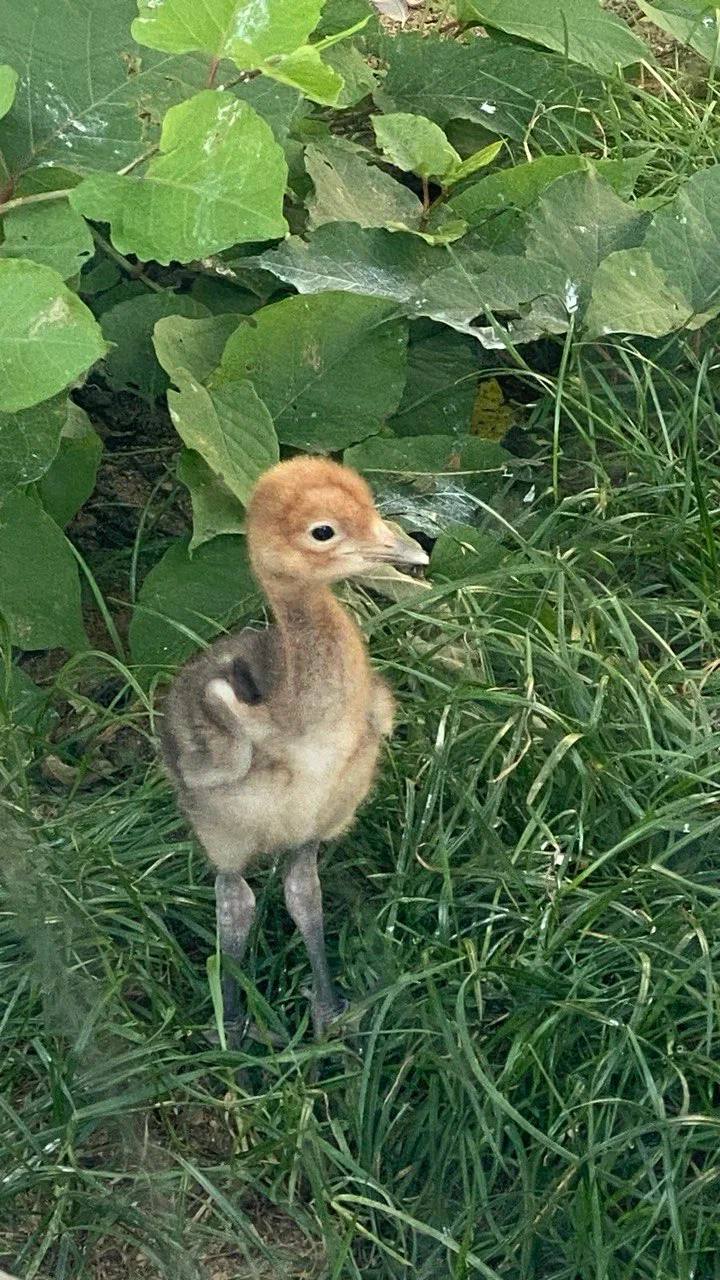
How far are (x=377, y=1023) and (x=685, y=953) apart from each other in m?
0.40

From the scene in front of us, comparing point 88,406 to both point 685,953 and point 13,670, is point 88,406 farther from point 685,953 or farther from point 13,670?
point 685,953

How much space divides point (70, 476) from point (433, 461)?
593 millimetres

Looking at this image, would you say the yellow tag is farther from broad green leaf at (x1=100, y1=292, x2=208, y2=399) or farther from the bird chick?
the bird chick

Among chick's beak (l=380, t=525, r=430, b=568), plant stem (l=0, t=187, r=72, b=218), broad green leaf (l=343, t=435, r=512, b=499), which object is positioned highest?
plant stem (l=0, t=187, r=72, b=218)

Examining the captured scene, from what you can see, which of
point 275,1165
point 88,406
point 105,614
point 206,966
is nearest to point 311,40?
point 88,406

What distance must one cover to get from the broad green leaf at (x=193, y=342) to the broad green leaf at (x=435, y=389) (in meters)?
0.33

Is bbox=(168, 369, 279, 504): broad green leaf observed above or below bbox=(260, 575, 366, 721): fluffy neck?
below

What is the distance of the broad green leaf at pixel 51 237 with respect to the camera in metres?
2.66

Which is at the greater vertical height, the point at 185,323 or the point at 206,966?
the point at 185,323

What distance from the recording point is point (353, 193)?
321cm

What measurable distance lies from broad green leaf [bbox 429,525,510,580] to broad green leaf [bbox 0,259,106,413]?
0.68 metres

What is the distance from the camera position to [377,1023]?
2.30 meters

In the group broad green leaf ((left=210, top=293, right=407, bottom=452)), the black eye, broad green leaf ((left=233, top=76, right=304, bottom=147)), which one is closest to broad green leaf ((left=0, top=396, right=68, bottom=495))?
broad green leaf ((left=210, top=293, right=407, bottom=452))

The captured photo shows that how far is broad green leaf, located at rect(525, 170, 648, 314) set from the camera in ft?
10.0
